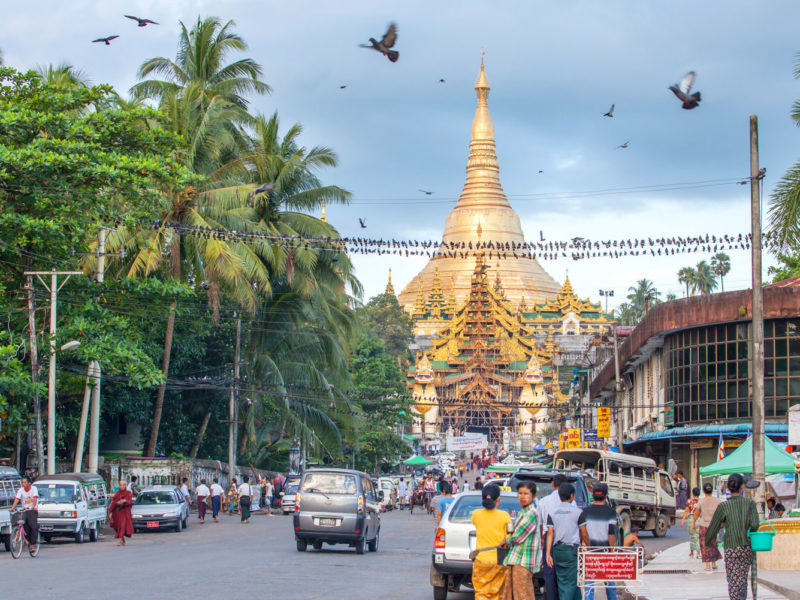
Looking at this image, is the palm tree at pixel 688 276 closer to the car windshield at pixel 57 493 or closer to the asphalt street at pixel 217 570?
the asphalt street at pixel 217 570

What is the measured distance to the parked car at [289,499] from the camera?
39.2m

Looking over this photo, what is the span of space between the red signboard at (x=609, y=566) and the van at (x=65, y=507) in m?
15.5

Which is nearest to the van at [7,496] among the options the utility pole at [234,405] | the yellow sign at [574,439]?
the utility pole at [234,405]

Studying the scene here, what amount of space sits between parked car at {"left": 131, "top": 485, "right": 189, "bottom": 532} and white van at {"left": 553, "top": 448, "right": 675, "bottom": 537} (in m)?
9.55

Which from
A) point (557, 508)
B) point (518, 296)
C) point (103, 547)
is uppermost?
point (518, 296)

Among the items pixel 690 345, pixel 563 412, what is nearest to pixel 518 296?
pixel 563 412

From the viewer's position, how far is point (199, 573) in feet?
52.5

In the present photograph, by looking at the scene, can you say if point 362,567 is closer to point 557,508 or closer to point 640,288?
point 557,508

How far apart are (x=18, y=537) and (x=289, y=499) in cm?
2031

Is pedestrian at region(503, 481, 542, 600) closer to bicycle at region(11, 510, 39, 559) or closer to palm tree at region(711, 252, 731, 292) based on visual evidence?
bicycle at region(11, 510, 39, 559)

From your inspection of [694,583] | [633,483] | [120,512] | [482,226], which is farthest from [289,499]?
[482,226]

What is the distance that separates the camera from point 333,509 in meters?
20.6

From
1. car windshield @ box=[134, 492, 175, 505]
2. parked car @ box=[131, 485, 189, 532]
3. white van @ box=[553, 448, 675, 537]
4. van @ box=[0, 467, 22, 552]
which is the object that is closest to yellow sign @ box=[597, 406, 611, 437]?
white van @ box=[553, 448, 675, 537]

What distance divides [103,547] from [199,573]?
7163 mm
